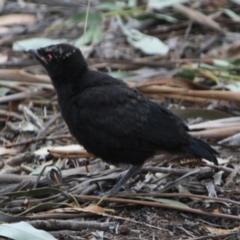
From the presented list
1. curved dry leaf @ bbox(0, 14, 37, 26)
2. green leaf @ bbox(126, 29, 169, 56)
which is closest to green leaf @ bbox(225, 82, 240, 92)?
green leaf @ bbox(126, 29, 169, 56)

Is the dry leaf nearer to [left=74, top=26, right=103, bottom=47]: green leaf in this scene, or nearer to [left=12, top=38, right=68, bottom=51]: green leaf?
[left=74, top=26, right=103, bottom=47]: green leaf

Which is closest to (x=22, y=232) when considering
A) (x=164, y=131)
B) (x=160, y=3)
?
(x=164, y=131)

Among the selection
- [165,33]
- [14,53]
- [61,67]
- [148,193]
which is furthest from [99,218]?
[165,33]

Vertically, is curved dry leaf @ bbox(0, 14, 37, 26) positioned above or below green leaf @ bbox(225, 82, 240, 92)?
below

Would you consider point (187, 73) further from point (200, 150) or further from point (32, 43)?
A: point (200, 150)

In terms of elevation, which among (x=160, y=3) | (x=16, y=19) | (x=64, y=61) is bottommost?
(x=16, y=19)

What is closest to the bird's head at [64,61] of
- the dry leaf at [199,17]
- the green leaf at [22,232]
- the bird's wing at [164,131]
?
the bird's wing at [164,131]
